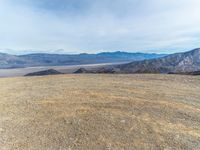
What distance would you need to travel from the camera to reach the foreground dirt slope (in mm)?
5088

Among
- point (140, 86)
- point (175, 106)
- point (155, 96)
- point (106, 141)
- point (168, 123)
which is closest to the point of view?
point (106, 141)

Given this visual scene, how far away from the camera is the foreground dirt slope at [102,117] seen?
5088 millimetres

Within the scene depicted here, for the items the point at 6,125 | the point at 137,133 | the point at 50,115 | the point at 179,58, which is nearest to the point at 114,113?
the point at 137,133

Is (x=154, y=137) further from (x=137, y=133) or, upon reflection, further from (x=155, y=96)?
(x=155, y=96)

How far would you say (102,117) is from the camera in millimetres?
6352

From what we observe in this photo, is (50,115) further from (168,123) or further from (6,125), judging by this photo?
(168,123)

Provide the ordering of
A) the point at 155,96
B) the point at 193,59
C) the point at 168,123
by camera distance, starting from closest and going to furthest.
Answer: the point at 168,123
the point at 155,96
the point at 193,59

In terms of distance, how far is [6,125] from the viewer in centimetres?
605

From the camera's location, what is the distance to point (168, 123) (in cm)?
598

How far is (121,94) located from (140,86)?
5.16 feet

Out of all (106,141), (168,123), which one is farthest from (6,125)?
(168,123)

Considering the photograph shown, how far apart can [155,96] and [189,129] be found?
8.63ft

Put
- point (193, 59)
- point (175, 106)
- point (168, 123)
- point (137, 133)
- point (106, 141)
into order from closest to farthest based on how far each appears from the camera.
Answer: point (106, 141), point (137, 133), point (168, 123), point (175, 106), point (193, 59)

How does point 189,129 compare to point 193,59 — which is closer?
point 189,129
